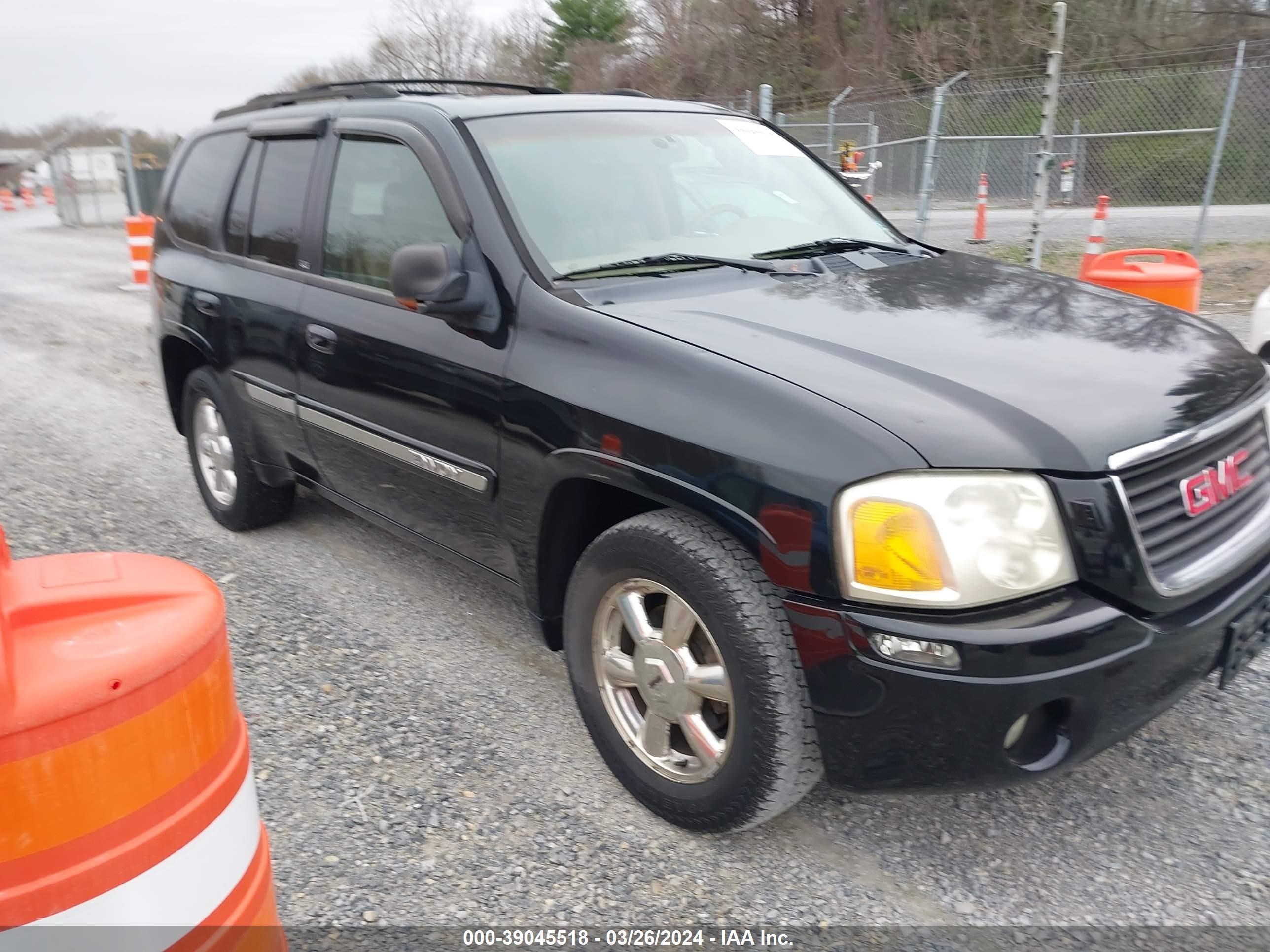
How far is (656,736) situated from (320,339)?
1838 millimetres

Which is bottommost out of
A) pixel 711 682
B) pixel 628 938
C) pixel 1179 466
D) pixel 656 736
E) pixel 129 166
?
pixel 628 938

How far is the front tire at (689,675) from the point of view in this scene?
7.27 ft

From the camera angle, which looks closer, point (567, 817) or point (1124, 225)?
point (567, 817)

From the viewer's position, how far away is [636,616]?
100 inches

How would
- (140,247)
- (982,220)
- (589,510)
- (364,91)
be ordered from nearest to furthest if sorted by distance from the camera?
(589,510)
(364,91)
(140,247)
(982,220)

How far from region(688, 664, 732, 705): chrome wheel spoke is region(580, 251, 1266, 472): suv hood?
689 millimetres

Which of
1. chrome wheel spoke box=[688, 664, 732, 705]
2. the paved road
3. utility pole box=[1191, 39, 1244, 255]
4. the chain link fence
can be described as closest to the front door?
chrome wheel spoke box=[688, 664, 732, 705]

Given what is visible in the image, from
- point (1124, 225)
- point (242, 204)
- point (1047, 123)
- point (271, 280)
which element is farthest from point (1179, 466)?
point (1124, 225)

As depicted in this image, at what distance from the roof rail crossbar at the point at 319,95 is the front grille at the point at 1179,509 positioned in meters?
2.74

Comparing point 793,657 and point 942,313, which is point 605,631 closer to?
point 793,657

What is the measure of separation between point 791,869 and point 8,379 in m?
8.00

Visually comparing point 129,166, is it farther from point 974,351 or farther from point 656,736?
point 974,351

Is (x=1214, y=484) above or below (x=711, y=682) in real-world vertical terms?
above

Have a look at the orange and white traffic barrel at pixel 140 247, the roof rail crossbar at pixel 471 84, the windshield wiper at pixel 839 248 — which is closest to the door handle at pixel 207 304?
the roof rail crossbar at pixel 471 84
